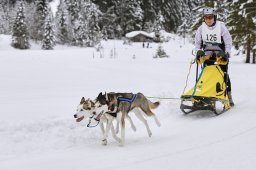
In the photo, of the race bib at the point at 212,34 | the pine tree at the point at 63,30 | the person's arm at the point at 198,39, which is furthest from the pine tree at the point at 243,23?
the pine tree at the point at 63,30

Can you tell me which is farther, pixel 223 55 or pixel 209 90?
pixel 223 55

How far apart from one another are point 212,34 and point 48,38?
146 ft

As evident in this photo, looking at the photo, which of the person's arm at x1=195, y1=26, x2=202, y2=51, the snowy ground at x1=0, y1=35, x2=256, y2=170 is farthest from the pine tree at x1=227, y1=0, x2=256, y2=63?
the person's arm at x1=195, y1=26, x2=202, y2=51

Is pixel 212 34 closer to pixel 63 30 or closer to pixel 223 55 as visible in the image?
pixel 223 55

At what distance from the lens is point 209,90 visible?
25.6ft

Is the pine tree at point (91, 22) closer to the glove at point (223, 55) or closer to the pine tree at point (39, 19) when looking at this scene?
the pine tree at point (39, 19)

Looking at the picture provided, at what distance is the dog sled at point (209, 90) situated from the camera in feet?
25.4

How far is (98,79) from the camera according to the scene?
14.0 metres

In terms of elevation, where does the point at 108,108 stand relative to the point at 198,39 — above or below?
below

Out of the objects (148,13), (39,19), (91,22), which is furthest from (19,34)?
(148,13)

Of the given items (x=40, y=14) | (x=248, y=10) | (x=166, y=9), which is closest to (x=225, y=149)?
(x=248, y=10)

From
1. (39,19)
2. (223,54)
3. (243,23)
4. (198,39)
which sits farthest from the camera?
(39,19)

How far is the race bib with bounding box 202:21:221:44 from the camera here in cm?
825

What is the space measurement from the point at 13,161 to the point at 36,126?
1.75 metres
